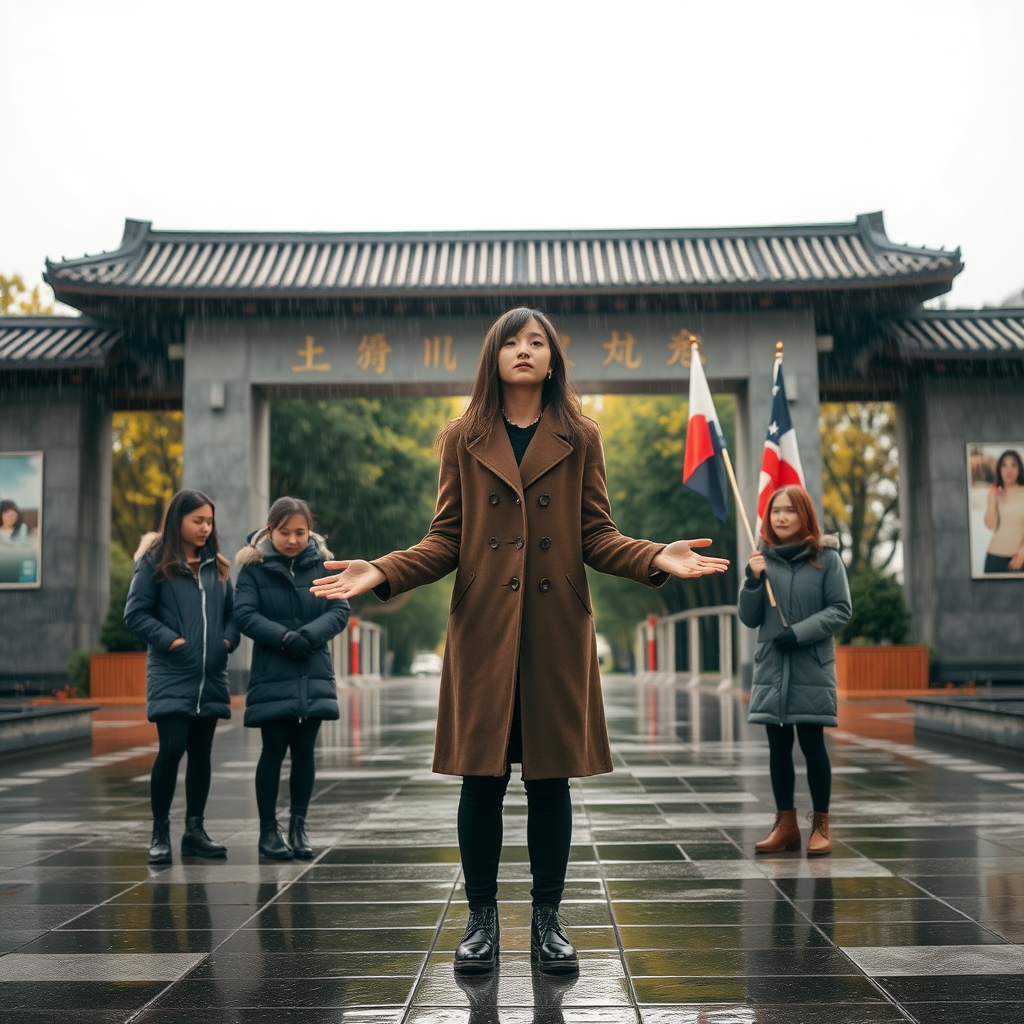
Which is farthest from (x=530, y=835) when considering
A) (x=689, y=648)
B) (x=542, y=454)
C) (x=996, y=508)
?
(x=689, y=648)

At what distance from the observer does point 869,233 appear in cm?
2208

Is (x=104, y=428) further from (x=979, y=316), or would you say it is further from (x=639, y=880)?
(x=639, y=880)

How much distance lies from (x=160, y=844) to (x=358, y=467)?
22566 mm

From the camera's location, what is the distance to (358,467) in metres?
28.4

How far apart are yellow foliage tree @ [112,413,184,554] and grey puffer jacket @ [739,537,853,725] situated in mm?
23955

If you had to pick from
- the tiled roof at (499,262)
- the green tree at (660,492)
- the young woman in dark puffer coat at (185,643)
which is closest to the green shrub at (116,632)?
the tiled roof at (499,262)

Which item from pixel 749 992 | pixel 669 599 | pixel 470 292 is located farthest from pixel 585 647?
pixel 669 599

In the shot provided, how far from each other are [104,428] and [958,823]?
18.9m

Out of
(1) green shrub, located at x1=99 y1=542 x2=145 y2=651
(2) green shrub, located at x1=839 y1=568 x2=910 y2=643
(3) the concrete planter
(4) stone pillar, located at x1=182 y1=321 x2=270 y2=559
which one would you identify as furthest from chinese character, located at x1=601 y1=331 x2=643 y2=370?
(3) the concrete planter

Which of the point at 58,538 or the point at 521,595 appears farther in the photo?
the point at 58,538

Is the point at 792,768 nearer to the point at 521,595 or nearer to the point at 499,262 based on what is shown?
the point at 521,595

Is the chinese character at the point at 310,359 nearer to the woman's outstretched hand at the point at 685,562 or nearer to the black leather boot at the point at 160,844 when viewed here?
the black leather boot at the point at 160,844

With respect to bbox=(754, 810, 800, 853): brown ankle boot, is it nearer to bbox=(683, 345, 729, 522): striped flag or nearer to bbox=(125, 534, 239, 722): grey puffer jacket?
bbox=(125, 534, 239, 722): grey puffer jacket

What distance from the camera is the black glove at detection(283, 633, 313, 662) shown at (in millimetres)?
6176
